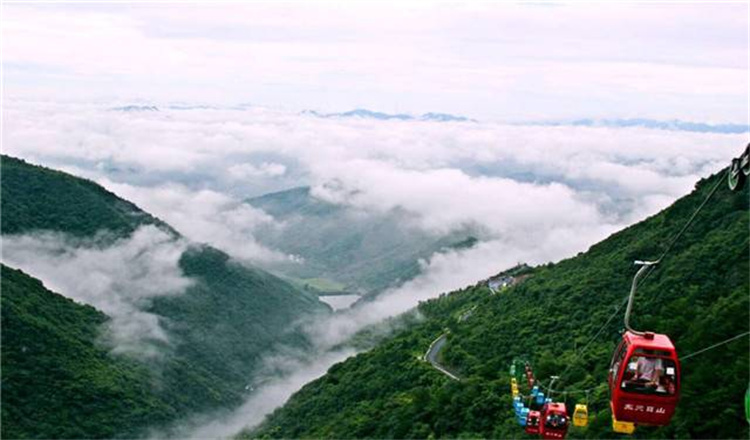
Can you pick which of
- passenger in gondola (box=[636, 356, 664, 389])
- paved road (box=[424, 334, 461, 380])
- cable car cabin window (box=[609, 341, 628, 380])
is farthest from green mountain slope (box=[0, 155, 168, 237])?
passenger in gondola (box=[636, 356, 664, 389])

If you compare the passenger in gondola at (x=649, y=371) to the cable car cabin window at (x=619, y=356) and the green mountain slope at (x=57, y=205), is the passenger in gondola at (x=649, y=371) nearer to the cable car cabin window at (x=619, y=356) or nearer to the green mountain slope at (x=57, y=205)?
the cable car cabin window at (x=619, y=356)

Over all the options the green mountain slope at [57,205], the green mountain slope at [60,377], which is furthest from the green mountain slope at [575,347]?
the green mountain slope at [57,205]

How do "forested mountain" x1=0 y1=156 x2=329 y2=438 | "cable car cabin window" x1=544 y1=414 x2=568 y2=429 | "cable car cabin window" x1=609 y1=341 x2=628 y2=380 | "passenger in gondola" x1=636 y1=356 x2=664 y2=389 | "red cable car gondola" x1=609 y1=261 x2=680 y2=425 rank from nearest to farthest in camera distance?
"red cable car gondola" x1=609 y1=261 x2=680 y2=425 < "passenger in gondola" x1=636 y1=356 x2=664 y2=389 < "cable car cabin window" x1=609 y1=341 x2=628 y2=380 < "cable car cabin window" x1=544 y1=414 x2=568 y2=429 < "forested mountain" x1=0 y1=156 x2=329 y2=438

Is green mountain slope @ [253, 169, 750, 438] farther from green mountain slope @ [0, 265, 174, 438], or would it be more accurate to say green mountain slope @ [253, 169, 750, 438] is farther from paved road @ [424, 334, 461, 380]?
green mountain slope @ [0, 265, 174, 438]

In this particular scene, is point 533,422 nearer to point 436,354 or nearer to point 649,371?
point 649,371

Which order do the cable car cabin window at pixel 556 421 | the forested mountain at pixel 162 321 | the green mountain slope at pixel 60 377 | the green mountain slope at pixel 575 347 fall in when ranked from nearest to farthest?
the cable car cabin window at pixel 556 421, the green mountain slope at pixel 575 347, the green mountain slope at pixel 60 377, the forested mountain at pixel 162 321

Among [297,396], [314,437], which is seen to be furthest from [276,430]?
[314,437]
